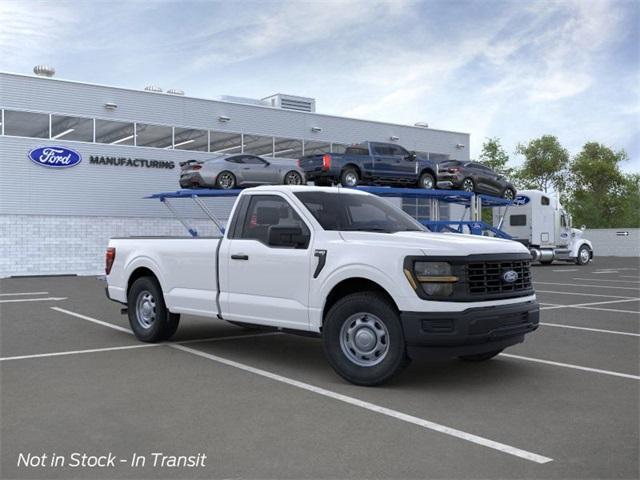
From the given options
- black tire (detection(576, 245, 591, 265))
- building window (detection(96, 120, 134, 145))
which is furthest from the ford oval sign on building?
black tire (detection(576, 245, 591, 265))

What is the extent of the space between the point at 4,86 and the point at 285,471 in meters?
25.7

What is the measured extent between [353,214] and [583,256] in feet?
96.5

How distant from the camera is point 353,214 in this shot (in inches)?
294

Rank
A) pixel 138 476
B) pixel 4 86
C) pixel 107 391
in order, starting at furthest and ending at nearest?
pixel 4 86, pixel 107 391, pixel 138 476

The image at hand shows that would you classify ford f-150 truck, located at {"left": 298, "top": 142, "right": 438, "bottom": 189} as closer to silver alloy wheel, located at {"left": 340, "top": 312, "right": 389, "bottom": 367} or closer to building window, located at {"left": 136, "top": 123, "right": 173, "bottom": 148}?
building window, located at {"left": 136, "top": 123, "right": 173, "bottom": 148}

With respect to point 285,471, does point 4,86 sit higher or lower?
higher

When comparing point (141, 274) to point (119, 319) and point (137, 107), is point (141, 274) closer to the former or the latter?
point (119, 319)

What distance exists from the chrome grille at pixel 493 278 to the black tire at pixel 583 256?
94.2 feet

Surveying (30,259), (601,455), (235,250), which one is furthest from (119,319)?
(30,259)

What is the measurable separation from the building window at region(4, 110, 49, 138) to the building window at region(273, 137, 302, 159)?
1071 cm

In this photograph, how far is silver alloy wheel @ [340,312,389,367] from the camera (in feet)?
20.7

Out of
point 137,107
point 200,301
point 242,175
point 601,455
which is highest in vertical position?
point 137,107

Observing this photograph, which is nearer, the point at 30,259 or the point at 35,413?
the point at 35,413

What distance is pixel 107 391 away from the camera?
6.15 meters
